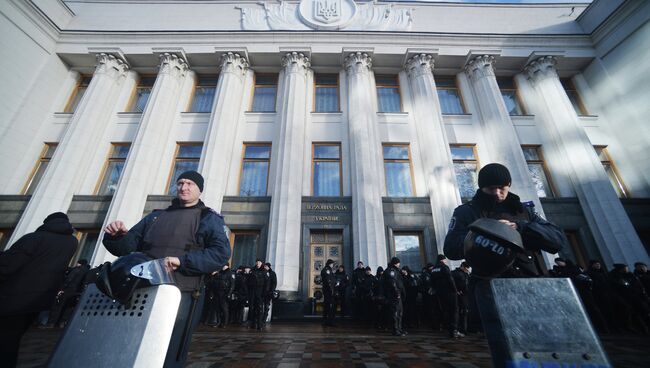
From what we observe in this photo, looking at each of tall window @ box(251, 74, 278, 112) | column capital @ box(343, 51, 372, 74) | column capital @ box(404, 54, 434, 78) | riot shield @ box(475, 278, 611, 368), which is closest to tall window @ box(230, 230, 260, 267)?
tall window @ box(251, 74, 278, 112)

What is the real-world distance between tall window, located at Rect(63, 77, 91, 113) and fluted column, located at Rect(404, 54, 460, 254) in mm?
17873

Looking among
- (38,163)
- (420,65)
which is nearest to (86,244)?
(38,163)

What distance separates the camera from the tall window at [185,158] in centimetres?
1238

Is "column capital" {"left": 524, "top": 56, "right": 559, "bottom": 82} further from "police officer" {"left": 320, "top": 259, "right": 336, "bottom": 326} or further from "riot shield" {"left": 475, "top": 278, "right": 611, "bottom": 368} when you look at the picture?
"riot shield" {"left": 475, "top": 278, "right": 611, "bottom": 368}

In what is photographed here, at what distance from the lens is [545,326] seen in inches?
45.1

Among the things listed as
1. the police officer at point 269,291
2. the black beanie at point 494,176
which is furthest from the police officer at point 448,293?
the black beanie at point 494,176

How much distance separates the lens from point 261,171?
40.8 ft

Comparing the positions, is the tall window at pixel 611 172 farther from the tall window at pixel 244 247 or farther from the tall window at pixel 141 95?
the tall window at pixel 141 95

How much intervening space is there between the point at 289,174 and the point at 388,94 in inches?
297

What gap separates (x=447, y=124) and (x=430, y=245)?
6.46m

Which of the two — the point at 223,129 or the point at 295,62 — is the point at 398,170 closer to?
the point at 295,62

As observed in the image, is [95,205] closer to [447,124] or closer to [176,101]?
[176,101]

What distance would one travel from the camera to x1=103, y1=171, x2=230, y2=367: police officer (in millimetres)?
1758

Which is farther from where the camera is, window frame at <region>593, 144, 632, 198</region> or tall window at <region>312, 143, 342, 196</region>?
window frame at <region>593, 144, 632, 198</region>
